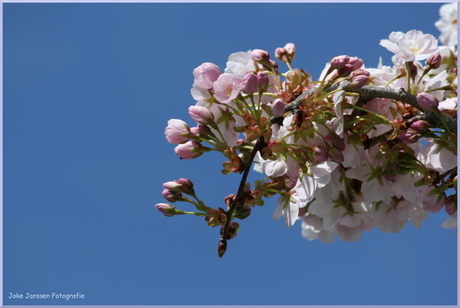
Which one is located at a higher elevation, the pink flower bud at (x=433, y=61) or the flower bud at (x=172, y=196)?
the pink flower bud at (x=433, y=61)

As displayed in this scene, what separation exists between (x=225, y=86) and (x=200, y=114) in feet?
0.43

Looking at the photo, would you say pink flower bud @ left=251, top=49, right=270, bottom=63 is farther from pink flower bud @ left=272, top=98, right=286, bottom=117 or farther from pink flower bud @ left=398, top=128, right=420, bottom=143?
pink flower bud @ left=398, top=128, right=420, bottom=143

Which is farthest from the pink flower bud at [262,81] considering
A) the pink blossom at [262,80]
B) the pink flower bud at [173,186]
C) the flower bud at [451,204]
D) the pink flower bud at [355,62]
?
the flower bud at [451,204]

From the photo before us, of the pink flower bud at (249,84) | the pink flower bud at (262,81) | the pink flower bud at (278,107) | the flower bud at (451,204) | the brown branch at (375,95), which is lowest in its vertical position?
the flower bud at (451,204)

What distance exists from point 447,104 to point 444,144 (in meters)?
0.15

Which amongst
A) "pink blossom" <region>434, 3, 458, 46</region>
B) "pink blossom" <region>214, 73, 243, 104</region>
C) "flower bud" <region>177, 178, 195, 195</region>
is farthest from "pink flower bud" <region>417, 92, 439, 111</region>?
"pink blossom" <region>434, 3, 458, 46</region>

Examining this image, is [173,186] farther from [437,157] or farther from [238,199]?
[437,157]

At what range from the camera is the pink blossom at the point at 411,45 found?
1814 millimetres

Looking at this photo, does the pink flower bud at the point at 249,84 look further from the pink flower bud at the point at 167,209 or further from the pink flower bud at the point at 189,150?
the pink flower bud at the point at 167,209

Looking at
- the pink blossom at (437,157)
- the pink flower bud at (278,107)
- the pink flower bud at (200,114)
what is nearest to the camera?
the pink flower bud at (278,107)

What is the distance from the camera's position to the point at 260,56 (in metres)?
1.81

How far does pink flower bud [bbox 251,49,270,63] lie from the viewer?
1815mm

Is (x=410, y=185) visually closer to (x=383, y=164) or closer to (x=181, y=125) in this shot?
(x=383, y=164)

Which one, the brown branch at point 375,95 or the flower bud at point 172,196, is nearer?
the brown branch at point 375,95
